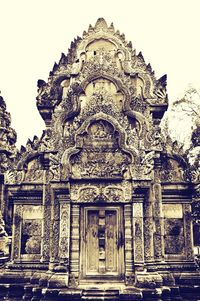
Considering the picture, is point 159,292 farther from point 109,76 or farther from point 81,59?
point 81,59

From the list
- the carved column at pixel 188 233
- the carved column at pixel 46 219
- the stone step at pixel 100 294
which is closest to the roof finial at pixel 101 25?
the carved column at pixel 46 219

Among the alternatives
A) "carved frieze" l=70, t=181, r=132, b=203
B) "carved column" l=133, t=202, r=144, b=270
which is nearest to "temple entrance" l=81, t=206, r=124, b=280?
"carved frieze" l=70, t=181, r=132, b=203

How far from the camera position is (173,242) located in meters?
10.1

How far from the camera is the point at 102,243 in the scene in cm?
942

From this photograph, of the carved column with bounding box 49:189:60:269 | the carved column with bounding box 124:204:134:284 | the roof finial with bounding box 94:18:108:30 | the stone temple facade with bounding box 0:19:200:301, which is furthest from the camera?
the roof finial with bounding box 94:18:108:30

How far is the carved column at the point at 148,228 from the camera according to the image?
31.1 ft

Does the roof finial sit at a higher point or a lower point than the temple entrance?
higher

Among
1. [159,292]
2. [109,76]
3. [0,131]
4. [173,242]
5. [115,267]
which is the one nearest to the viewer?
[159,292]

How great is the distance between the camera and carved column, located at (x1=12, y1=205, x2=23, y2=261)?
10.1m

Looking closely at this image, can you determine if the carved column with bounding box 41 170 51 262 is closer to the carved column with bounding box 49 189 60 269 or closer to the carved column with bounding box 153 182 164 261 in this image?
the carved column with bounding box 49 189 60 269

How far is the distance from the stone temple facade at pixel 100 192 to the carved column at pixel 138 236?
3 cm

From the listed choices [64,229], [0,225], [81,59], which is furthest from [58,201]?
[81,59]

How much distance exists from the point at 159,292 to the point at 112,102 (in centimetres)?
534

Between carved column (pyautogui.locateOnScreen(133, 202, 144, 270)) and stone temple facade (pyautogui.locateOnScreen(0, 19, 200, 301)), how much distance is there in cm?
3
